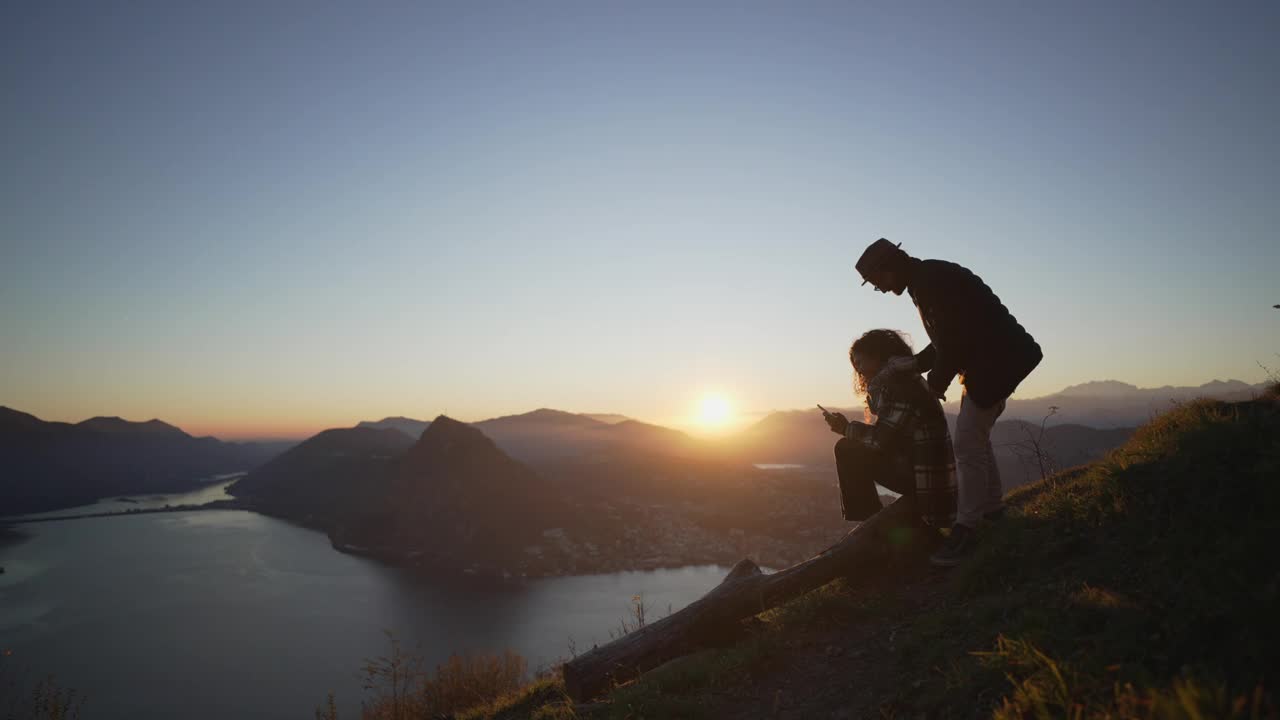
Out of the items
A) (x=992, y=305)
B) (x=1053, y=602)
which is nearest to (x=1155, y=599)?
(x=1053, y=602)

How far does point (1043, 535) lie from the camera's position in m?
4.96

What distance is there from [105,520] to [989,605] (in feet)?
733

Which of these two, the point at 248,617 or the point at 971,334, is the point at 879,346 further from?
the point at 248,617

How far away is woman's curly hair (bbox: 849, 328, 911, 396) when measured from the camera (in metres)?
6.29

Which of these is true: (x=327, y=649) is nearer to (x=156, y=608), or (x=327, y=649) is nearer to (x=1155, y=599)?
(x=156, y=608)

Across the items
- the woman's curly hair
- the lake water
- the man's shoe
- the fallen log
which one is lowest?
the lake water

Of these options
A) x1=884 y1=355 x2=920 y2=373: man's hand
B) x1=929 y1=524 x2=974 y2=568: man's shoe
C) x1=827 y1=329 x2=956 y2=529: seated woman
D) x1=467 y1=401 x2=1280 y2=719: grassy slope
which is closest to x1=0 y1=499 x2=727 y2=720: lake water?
x1=467 y1=401 x2=1280 y2=719: grassy slope

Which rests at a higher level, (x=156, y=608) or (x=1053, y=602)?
(x=1053, y=602)

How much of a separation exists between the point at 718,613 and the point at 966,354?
3780mm

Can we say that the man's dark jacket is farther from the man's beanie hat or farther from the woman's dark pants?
the woman's dark pants

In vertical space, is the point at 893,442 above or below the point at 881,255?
below

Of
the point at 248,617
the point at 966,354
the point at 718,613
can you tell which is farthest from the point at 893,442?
the point at 248,617

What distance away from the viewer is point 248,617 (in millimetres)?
81375

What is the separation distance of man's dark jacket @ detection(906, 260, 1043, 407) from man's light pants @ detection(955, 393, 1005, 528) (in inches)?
8.9
